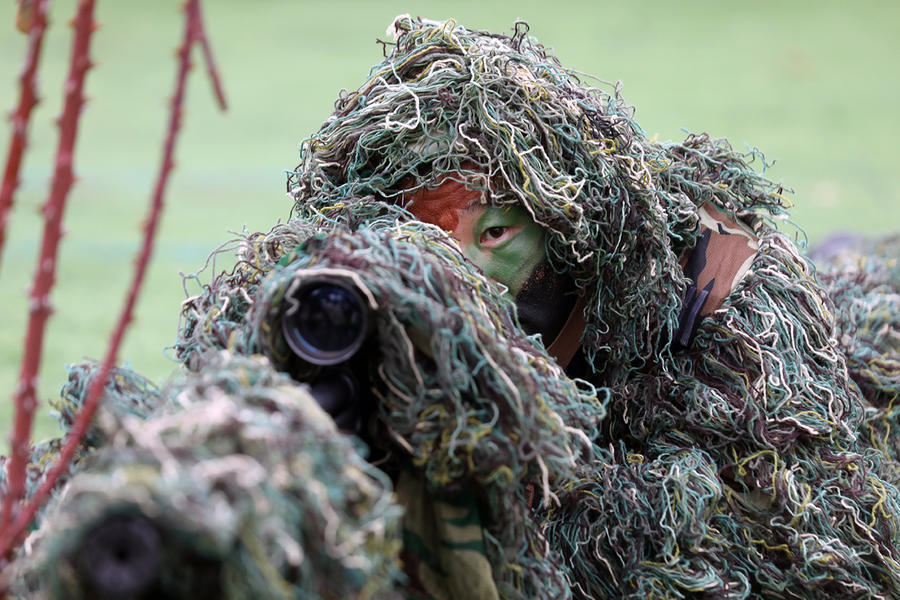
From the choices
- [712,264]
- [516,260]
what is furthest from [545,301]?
[712,264]

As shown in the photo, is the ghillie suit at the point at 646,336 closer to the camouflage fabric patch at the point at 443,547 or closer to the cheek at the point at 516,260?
the cheek at the point at 516,260

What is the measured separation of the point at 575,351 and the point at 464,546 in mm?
341

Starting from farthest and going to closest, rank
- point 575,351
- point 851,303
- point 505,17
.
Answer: point 505,17, point 851,303, point 575,351

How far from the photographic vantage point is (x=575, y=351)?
0.90 meters

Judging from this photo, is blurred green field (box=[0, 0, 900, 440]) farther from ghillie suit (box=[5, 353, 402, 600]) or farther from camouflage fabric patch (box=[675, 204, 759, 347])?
ghillie suit (box=[5, 353, 402, 600])

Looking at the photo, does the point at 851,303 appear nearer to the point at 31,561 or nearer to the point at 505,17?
the point at 31,561

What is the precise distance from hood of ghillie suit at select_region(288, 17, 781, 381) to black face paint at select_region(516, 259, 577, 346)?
0.01 m

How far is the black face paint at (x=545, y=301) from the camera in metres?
0.83

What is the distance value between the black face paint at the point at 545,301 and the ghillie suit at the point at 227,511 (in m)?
0.34

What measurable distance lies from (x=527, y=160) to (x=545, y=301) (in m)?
0.13

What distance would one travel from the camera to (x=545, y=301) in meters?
0.85

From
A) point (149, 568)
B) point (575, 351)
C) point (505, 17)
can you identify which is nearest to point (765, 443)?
point (575, 351)

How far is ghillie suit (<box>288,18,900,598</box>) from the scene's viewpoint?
791 millimetres

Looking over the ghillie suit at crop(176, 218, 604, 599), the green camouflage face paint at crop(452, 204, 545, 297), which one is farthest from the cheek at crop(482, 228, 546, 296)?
the ghillie suit at crop(176, 218, 604, 599)
